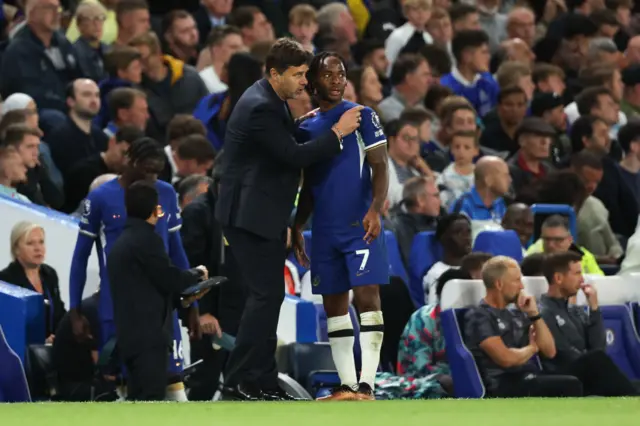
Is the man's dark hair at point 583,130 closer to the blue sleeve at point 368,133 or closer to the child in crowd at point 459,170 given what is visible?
the child in crowd at point 459,170

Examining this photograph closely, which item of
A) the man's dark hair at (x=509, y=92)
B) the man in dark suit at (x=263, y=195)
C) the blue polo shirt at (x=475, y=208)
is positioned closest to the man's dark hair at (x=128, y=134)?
the blue polo shirt at (x=475, y=208)

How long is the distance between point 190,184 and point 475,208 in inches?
122

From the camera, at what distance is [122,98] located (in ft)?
48.8

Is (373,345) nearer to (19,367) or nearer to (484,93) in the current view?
(19,367)

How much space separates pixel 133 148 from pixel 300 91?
5.39ft

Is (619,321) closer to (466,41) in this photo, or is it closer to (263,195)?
(263,195)

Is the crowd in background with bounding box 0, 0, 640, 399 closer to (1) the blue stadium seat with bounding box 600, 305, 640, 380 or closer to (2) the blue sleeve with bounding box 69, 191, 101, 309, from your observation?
(1) the blue stadium seat with bounding box 600, 305, 640, 380

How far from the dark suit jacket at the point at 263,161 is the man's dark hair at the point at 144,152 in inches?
47.0

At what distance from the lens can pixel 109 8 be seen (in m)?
18.1

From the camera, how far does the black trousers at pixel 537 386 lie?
38.4 ft

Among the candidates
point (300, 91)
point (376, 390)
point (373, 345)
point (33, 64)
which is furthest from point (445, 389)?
point (33, 64)

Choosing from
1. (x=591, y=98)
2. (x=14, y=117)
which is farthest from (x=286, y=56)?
(x=591, y=98)

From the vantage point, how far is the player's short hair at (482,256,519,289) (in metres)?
11.8

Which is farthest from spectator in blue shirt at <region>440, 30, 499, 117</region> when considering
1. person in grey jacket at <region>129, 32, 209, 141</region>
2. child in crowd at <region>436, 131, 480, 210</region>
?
person in grey jacket at <region>129, 32, 209, 141</region>
